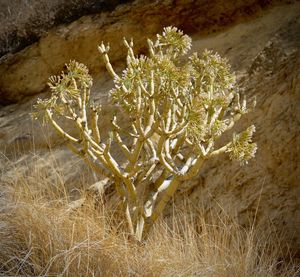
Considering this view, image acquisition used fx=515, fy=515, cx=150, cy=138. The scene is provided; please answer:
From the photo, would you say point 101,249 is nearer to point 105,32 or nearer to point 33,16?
point 105,32

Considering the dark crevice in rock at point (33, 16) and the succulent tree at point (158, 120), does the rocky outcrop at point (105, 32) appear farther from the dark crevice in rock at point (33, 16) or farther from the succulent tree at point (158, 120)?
the succulent tree at point (158, 120)

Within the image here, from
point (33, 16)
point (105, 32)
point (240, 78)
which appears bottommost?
point (240, 78)

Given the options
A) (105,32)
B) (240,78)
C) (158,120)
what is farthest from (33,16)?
(158,120)

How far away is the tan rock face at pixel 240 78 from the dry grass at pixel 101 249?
33 centimetres

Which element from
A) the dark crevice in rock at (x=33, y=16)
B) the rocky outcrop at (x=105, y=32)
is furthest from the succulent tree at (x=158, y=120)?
the dark crevice in rock at (x=33, y=16)

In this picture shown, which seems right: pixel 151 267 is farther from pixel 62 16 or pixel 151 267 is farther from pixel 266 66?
pixel 62 16

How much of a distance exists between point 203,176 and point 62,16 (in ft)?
7.35

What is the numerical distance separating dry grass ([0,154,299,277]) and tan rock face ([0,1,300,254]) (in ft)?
1.08

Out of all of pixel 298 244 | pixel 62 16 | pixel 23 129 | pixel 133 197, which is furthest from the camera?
pixel 62 16

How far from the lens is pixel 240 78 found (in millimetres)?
3412

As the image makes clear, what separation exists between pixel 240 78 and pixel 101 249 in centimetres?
165

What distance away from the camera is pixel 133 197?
255 centimetres

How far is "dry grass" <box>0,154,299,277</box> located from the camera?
7.31ft

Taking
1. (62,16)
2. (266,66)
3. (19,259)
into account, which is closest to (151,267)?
(19,259)
